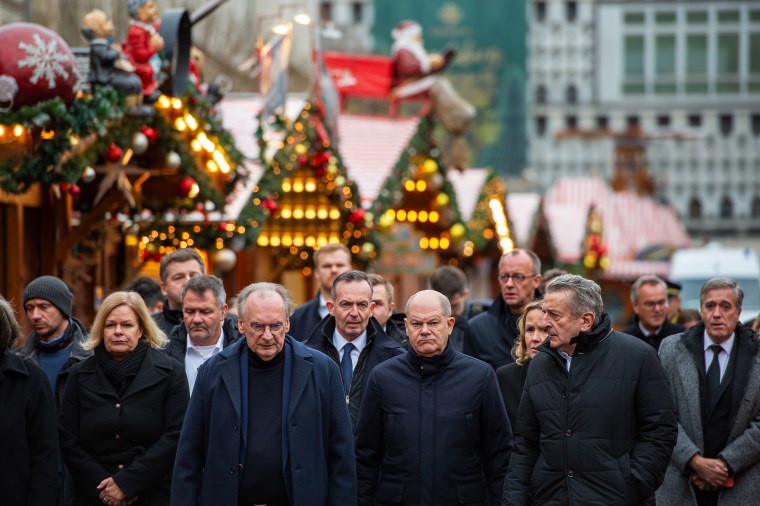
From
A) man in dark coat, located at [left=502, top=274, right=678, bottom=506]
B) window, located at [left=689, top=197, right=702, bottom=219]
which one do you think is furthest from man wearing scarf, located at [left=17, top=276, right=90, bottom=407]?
window, located at [left=689, top=197, right=702, bottom=219]

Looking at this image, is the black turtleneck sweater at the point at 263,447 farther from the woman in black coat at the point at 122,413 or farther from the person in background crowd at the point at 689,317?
the person in background crowd at the point at 689,317

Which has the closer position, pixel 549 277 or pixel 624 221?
pixel 549 277

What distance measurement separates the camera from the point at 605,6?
339ft

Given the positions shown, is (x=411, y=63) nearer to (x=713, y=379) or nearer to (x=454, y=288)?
(x=454, y=288)

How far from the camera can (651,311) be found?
11578 millimetres

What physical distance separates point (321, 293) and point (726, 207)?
96280 mm

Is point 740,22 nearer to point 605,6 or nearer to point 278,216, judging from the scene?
point 605,6

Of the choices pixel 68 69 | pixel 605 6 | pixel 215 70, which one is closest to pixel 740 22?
pixel 605 6

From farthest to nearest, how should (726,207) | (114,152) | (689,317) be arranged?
(726,207), (689,317), (114,152)

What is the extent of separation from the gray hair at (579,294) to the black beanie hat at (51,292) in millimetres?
3120

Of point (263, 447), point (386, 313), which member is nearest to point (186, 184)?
point (386, 313)

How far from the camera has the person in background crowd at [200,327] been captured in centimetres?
875

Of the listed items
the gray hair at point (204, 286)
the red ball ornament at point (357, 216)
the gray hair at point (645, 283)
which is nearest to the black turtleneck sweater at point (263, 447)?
the gray hair at point (204, 286)

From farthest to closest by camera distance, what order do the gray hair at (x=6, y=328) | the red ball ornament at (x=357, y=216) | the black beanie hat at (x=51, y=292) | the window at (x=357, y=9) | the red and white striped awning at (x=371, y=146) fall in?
the window at (x=357, y=9) < the red and white striped awning at (x=371, y=146) < the red ball ornament at (x=357, y=216) < the black beanie hat at (x=51, y=292) < the gray hair at (x=6, y=328)
